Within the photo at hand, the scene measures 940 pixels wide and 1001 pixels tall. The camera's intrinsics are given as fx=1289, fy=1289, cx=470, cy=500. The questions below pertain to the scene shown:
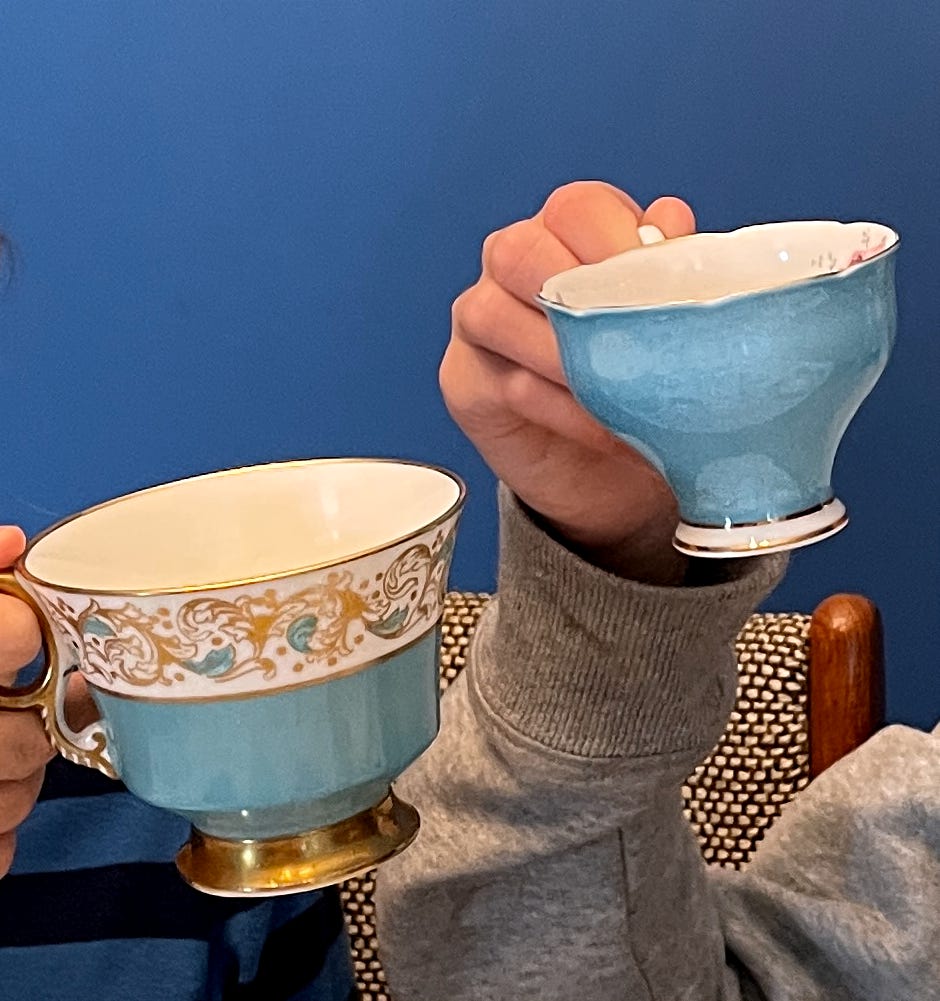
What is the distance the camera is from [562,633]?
Answer: 2.03ft

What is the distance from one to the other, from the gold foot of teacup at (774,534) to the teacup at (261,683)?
93 millimetres

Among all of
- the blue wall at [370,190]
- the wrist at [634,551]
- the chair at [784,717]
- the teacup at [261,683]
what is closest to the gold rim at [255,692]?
the teacup at [261,683]

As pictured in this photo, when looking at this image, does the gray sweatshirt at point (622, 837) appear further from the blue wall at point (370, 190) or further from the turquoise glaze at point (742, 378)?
the blue wall at point (370, 190)

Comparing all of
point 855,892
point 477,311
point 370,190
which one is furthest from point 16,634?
point 370,190

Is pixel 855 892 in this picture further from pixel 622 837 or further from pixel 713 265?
pixel 713 265

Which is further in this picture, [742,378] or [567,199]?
[567,199]

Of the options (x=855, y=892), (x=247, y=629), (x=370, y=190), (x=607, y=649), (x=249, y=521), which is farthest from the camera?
(x=370, y=190)

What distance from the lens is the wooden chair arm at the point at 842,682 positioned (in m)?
0.94

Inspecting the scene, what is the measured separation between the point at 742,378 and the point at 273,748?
19 cm

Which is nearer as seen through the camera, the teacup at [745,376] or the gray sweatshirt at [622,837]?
the teacup at [745,376]

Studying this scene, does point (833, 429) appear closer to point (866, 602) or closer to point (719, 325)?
point (719, 325)

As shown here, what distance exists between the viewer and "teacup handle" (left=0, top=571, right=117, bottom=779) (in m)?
0.44

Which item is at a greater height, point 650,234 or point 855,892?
point 650,234

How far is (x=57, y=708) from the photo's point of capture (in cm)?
44
